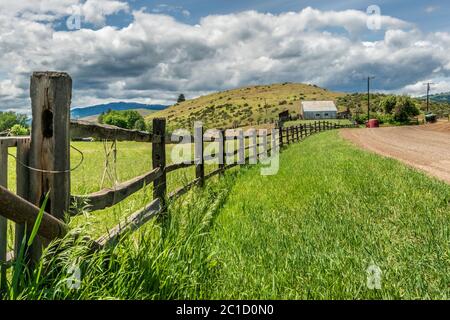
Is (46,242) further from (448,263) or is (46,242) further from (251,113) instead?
(251,113)

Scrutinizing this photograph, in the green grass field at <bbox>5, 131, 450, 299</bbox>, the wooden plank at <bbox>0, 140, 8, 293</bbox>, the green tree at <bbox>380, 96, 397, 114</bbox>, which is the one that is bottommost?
the green grass field at <bbox>5, 131, 450, 299</bbox>

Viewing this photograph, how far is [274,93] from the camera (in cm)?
16400

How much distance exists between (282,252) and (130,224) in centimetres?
164

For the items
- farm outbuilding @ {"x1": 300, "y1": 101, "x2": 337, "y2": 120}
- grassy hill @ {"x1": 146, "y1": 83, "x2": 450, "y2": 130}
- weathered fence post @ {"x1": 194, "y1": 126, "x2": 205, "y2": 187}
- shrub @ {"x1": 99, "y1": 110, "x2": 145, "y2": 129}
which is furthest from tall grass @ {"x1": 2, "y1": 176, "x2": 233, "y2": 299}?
shrub @ {"x1": 99, "y1": 110, "x2": 145, "y2": 129}

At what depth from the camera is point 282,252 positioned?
445cm

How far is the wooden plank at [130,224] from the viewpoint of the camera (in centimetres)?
350

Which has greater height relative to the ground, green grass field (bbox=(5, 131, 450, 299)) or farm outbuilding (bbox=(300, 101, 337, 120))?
farm outbuilding (bbox=(300, 101, 337, 120))

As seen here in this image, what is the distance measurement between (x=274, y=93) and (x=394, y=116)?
9059 centimetres

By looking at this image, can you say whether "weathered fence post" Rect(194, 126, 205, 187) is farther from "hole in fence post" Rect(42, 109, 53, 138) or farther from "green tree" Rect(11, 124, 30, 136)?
"hole in fence post" Rect(42, 109, 53, 138)

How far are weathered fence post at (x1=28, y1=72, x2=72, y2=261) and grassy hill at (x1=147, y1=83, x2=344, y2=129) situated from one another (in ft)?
302

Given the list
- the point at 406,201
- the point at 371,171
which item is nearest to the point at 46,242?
the point at 406,201

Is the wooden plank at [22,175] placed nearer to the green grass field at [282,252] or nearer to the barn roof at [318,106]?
the green grass field at [282,252]

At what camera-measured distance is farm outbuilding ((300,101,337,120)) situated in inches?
4301

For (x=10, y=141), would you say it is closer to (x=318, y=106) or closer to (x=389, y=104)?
(x=389, y=104)
